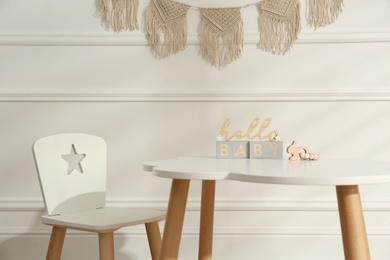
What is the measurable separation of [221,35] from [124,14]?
1.55ft

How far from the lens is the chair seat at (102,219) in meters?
1.53

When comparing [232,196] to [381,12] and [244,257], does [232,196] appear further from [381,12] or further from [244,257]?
[381,12]

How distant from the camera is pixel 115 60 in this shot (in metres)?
2.40

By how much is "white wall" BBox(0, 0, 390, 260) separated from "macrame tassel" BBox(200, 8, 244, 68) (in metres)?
0.04

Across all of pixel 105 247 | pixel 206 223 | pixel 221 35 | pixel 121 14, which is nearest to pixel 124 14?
pixel 121 14

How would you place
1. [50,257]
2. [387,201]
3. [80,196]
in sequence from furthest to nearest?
[387,201], [80,196], [50,257]

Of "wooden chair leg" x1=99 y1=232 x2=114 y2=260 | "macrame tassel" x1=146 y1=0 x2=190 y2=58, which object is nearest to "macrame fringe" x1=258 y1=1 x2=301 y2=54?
"macrame tassel" x1=146 y1=0 x2=190 y2=58

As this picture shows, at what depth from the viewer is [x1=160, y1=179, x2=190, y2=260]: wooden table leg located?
4.42ft

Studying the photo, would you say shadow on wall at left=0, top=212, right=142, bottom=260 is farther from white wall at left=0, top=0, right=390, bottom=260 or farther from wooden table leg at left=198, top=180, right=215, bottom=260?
wooden table leg at left=198, top=180, right=215, bottom=260

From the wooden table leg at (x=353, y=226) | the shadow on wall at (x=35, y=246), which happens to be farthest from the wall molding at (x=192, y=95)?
the wooden table leg at (x=353, y=226)

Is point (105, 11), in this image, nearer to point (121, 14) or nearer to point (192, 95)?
point (121, 14)

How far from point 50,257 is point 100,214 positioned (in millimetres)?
220

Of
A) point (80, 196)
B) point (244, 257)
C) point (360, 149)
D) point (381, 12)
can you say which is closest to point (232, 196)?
point (244, 257)

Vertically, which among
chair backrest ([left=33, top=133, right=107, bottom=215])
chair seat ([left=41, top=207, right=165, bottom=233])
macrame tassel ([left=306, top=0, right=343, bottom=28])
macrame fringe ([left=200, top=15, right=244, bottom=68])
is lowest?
chair seat ([left=41, top=207, right=165, bottom=233])
